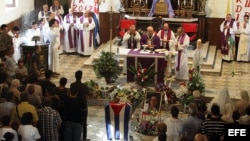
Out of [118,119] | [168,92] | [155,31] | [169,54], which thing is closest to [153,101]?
[118,119]

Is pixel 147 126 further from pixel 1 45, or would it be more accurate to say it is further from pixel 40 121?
pixel 1 45

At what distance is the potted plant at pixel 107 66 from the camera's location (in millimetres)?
13859

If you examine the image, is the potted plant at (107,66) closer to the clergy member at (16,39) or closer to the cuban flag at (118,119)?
the clergy member at (16,39)

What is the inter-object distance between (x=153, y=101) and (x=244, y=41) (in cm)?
702

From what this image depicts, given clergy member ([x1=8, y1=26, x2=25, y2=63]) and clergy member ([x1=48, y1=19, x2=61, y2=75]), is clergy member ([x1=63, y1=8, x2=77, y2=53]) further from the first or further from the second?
clergy member ([x1=8, y1=26, x2=25, y2=63])

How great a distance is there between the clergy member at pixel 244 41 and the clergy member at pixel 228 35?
254mm

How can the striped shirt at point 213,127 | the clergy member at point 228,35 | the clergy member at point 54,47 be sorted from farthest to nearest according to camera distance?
the clergy member at point 228,35 → the clergy member at point 54,47 → the striped shirt at point 213,127

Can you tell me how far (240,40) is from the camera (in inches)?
672

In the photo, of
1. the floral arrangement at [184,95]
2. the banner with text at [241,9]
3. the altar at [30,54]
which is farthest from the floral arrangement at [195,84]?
the banner with text at [241,9]

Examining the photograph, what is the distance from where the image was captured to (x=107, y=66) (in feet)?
45.6

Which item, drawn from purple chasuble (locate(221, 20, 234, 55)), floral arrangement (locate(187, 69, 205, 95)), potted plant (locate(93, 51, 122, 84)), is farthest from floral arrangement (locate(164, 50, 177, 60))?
purple chasuble (locate(221, 20, 234, 55))

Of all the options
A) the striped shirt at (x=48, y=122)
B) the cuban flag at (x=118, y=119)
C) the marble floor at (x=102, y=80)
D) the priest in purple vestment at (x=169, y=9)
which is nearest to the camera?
the striped shirt at (x=48, y=122)

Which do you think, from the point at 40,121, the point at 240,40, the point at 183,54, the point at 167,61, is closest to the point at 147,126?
the point at 40,121

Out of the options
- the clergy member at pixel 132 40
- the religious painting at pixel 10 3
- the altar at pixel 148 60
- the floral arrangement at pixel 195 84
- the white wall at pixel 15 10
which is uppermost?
the religious painting at pixel 10 3
